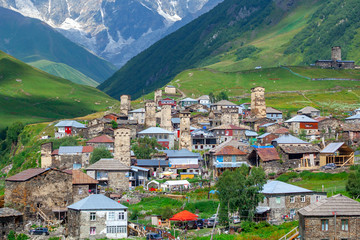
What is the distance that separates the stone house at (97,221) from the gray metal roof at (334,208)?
20.5 metres

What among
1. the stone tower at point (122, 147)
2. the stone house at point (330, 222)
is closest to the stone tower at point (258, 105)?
the stone tower at point (122, 147)

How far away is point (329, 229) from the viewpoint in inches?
1930

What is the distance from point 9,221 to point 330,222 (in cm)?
3536

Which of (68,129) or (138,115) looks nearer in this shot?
(68,129)

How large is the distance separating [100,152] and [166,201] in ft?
83.3

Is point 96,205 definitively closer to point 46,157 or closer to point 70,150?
point 70,150

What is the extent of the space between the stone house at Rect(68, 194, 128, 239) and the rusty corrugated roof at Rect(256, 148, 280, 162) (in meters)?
33.8

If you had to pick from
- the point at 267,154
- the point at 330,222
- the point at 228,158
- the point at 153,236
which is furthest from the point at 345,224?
the point at 228,158

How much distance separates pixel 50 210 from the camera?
240 ft

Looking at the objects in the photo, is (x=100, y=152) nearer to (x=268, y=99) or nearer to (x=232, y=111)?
(x=232, y=111)

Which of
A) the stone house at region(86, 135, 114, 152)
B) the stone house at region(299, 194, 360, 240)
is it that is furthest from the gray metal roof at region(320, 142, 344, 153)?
the stone house at region(299, 194, 360, 240)

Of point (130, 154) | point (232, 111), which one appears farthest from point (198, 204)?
point (232, 111)

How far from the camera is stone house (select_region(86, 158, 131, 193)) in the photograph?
3418 inches

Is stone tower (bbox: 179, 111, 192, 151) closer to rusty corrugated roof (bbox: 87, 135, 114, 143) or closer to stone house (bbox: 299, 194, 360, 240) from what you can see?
rusty corrugated roof (bbox: 87, 135, 114, 143)
